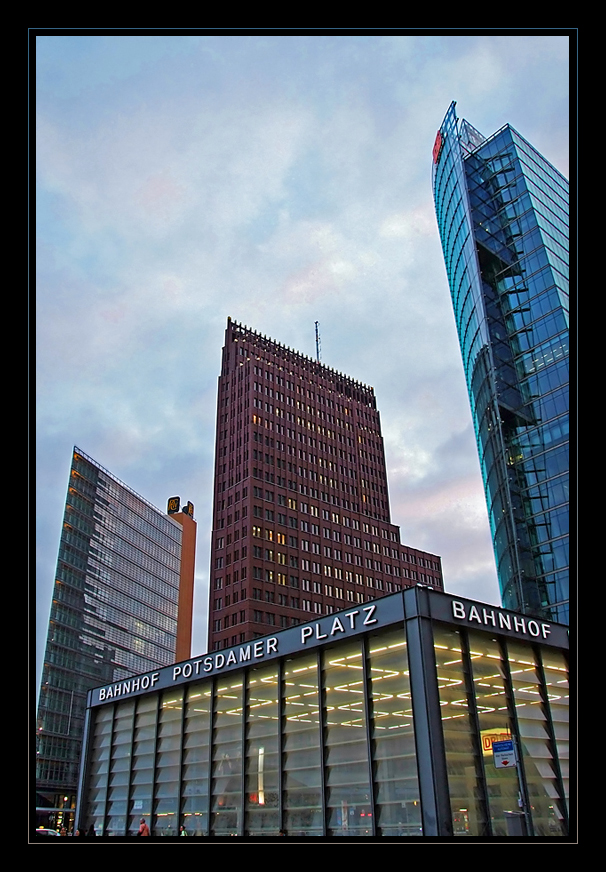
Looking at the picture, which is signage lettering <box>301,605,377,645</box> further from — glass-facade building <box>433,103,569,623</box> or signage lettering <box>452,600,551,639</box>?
glass-facade building <box>433,103,569,623</box>

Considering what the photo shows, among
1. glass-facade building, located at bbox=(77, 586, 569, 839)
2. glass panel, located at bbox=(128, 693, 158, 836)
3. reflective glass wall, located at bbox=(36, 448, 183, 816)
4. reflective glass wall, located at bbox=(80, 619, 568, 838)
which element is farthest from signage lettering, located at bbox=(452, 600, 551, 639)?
reflective glass wall, located at bbox=(36, 448, 183, 816)

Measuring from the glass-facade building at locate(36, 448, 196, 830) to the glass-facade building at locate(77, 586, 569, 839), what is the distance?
106 metres

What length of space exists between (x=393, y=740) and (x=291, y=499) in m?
108

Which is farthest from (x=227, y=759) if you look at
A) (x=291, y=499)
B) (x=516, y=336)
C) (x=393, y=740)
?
(x=291, y=499)

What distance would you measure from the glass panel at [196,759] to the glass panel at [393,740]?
11878mm

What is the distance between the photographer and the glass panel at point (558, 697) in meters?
29.2

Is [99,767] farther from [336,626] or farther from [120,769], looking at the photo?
[336,626]

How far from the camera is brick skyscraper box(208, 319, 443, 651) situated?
121 metres

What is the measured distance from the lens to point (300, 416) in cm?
14688

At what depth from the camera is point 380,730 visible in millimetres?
27188
